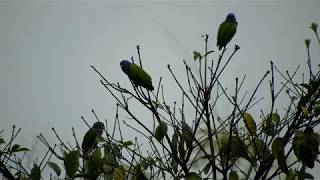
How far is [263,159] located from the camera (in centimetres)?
92

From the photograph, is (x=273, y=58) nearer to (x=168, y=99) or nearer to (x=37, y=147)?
(x=168, y=99)

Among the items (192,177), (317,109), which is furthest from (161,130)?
(317,109)

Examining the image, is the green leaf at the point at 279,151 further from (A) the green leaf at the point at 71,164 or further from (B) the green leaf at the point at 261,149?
(A) the green leaf at the point at 71,164

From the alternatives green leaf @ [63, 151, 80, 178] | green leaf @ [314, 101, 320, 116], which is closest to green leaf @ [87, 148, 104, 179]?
green leaf @ [63, 151, 80, 178]

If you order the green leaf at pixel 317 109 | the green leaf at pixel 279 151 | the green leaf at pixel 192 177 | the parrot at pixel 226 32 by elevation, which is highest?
the parrot at pixel 226 32

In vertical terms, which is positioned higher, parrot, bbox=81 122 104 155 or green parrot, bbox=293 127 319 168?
parrot, bbox=81 122 104 155

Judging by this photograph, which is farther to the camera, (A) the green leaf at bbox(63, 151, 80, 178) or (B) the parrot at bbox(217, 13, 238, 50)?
(A) the green leaf at bbox(63, 151, 80, 178)

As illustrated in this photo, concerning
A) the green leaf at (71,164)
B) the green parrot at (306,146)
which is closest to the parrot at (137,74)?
the green leaf at (71,164)

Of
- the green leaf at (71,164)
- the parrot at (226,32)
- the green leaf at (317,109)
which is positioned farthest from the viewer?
the green leaf at (317,109)

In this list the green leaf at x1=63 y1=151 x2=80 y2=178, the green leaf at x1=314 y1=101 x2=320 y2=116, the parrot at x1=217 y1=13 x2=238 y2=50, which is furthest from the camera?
the green leaf at x1=314 y1=101 x2=320 y2=116

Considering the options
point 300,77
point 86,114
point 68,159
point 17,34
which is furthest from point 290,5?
point 17,34

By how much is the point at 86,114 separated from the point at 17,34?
27.4 inches

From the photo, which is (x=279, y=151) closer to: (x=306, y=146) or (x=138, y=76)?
(x=306, y=146)

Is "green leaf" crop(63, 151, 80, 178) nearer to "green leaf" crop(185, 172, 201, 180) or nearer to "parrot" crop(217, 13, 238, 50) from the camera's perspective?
"green leaf" crop(185, 172, 201, 180)
